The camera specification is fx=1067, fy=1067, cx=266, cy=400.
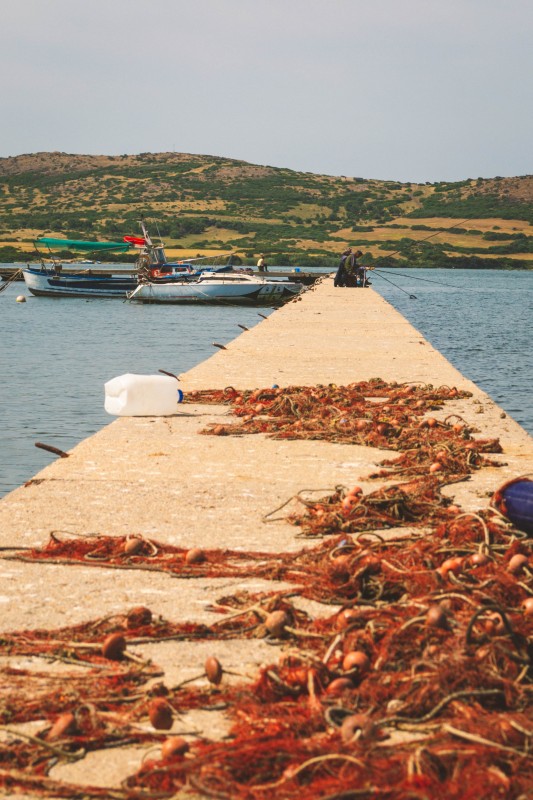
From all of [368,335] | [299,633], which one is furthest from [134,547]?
[368,335]

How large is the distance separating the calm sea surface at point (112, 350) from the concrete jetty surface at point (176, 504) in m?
3.37

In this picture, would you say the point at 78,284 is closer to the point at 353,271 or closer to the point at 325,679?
the point at 353,271

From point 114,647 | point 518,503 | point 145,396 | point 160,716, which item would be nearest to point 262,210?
point 145,396

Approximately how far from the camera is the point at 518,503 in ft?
18.6

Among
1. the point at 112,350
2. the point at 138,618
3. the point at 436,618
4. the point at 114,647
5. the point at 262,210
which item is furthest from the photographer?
the point at 262,210

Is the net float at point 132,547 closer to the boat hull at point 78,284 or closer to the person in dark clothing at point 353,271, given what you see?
the person in dark clothing at point 353,271

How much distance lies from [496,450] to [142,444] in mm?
2809

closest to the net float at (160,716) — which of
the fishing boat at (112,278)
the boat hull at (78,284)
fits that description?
the fishing boat at (112,278)

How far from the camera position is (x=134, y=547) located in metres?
5.43

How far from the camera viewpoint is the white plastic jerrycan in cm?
1014

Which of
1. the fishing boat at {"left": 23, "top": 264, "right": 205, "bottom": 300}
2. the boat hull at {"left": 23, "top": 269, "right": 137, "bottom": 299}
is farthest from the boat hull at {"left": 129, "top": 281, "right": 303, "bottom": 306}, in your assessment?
the boat hull at {"left": 23, "top": 269, "right": 137, "bottom": 299}

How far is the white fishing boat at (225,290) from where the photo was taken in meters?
48.1

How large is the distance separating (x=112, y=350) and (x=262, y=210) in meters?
125

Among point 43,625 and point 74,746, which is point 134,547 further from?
point 74,746
